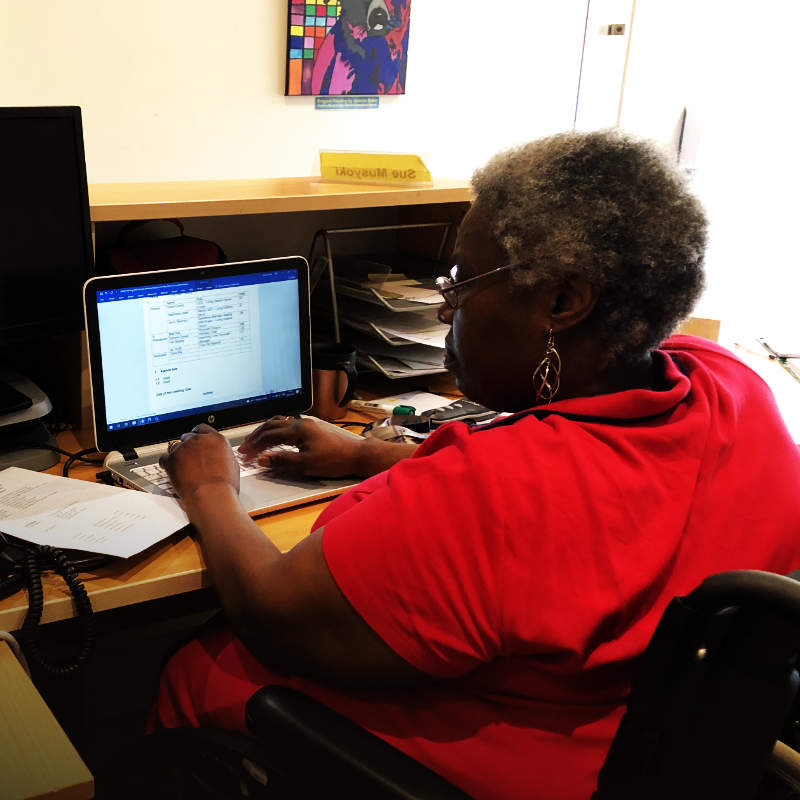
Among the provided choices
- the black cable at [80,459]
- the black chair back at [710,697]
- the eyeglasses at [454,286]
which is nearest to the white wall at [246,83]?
the black cable at [80,459]

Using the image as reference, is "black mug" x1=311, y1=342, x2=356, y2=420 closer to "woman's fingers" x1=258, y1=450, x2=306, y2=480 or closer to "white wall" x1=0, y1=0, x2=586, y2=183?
"woman's fingers" x1=258, y1=450, x2=306, y2=480

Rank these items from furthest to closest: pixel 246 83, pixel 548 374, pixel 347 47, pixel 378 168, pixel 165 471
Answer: pixel 347 47 → pixel 246 83 → pixel 378 168 → pixel 165 471 → pixel 548 374

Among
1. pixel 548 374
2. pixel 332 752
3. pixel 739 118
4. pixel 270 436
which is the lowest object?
pixel 332 752

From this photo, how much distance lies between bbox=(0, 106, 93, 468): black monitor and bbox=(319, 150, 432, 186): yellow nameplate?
601 millimetres

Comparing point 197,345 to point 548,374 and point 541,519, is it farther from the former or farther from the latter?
point 541,519

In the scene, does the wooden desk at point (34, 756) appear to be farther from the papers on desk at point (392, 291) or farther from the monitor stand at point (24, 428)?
the papers on desk at point (392, 291)

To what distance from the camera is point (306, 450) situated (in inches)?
57.3

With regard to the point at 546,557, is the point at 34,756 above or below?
below

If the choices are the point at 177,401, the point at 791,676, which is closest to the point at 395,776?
the point at 791,676

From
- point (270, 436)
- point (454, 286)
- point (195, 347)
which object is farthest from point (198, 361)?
point (454, 286)

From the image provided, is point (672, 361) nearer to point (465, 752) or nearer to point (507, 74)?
point (465, 752)

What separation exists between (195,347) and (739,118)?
7.74 ft

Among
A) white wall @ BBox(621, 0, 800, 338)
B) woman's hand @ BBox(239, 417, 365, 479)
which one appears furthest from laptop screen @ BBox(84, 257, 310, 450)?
white wall @ BBox(621, 0, 800, 338)

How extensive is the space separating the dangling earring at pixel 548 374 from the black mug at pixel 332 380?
72 centimetres
